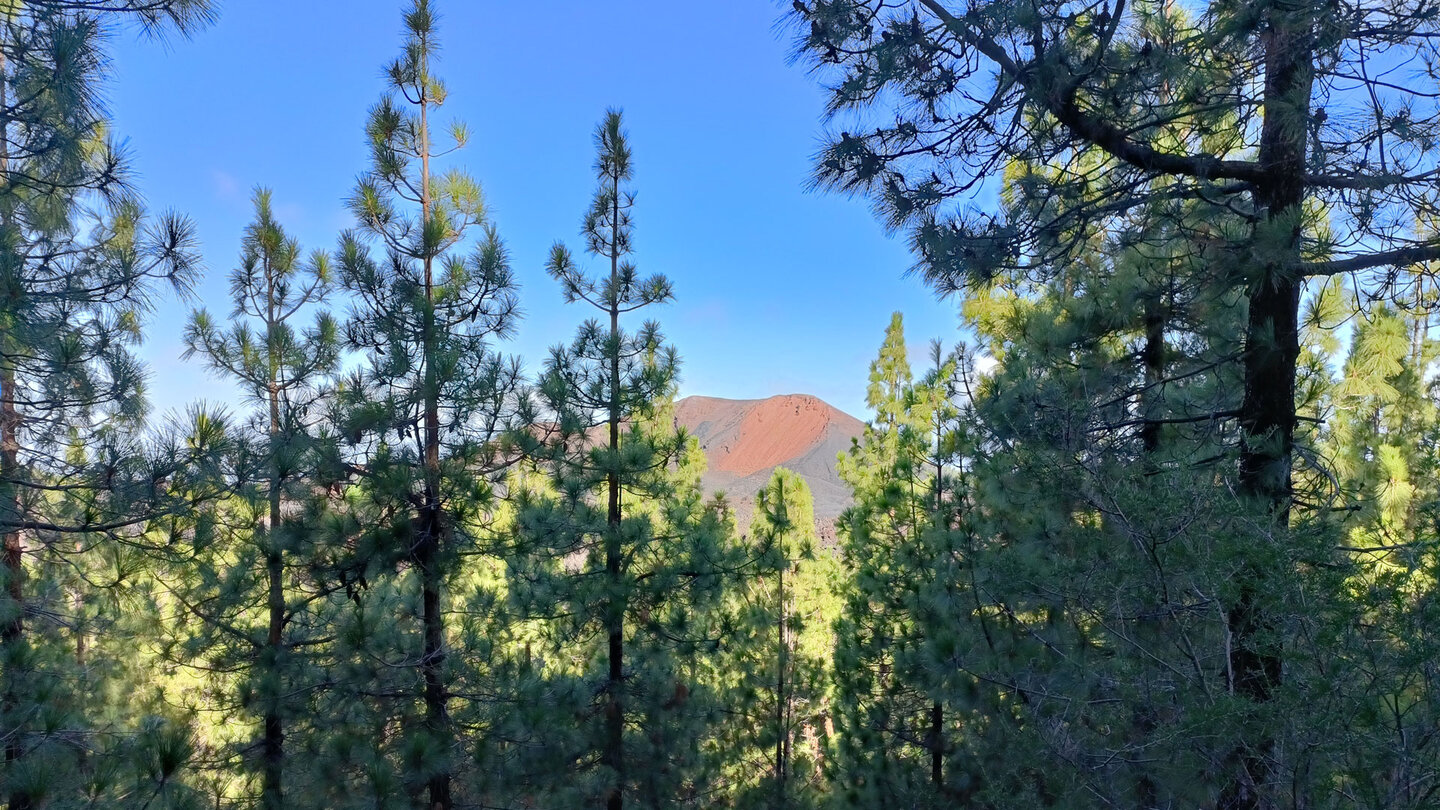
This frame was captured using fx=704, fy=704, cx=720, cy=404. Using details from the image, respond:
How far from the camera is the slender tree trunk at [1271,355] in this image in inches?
106

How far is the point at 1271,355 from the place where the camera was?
3.61 meters

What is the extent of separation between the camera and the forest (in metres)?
2.95

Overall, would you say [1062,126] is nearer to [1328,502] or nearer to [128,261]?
[1328,502]

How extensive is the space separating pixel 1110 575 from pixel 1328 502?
1.41m

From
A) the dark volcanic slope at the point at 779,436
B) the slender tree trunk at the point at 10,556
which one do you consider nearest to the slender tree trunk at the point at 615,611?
the slender tree trunk at the point at 10,556

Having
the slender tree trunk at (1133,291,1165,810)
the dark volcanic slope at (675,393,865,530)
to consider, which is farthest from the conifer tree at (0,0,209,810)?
the dark volcanic slope at (675,393,865,530)

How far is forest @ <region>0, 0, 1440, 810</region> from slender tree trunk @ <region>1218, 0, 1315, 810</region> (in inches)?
0.9

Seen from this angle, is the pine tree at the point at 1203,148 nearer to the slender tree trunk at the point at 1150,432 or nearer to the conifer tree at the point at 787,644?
the slender tree trunk at the point at 1150,432

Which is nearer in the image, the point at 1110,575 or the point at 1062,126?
the point at 1110,575

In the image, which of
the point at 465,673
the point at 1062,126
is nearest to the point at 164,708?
the point at 465,673

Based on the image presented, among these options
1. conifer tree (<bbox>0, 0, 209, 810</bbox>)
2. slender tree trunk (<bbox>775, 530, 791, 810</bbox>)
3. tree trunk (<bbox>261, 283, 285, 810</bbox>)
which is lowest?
slender tree trunk (<bbox>775, 530, 791, 810</bbox>)

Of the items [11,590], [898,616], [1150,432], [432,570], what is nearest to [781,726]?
[898,616]

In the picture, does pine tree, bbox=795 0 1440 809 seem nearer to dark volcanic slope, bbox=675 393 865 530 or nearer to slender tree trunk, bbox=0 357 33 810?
slender tree trunk, bbox=0 357 33 810

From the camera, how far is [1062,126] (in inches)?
147
